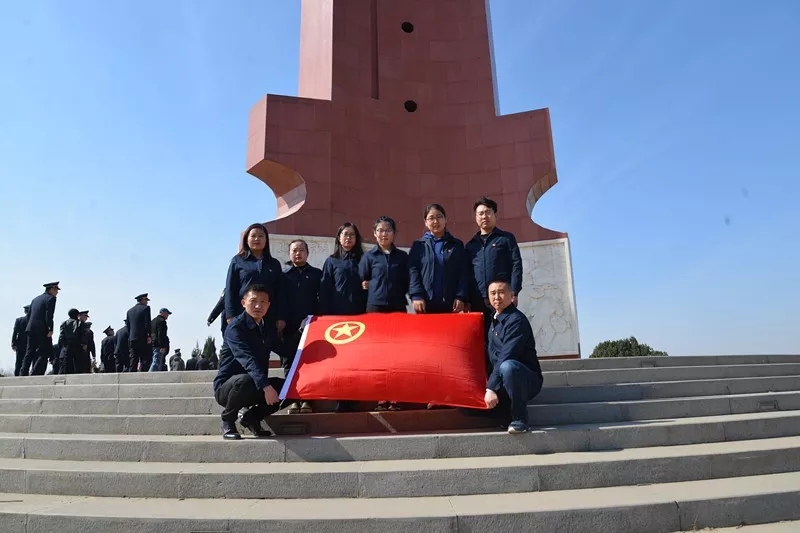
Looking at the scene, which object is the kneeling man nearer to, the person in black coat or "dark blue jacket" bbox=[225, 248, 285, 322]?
"dark blue jacket" bbox=[225, 248, 285, 322]

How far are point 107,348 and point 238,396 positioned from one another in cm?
981

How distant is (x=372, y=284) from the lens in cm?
482

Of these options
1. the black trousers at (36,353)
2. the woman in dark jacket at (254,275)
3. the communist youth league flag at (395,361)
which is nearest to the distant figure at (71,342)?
the black trousers at (36,353)

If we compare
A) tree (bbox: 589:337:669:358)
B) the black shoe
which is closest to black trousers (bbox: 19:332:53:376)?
the black shoe

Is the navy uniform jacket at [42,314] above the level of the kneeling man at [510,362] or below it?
above

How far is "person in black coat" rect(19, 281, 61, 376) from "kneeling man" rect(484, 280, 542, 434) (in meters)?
7.85

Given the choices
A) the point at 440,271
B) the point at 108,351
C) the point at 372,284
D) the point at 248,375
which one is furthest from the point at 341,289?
the point at 108,351

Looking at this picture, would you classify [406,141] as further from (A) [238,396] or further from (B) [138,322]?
(A) [238,396]

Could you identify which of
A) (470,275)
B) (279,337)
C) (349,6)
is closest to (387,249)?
(470,275)

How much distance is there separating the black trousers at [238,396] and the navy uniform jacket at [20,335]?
694 cm

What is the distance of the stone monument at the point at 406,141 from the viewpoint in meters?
8.98

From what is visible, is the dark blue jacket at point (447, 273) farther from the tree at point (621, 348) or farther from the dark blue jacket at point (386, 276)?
the tree at point (621, 348)

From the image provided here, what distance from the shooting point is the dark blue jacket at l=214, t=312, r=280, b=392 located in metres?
3.92

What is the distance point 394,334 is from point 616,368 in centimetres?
314
